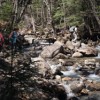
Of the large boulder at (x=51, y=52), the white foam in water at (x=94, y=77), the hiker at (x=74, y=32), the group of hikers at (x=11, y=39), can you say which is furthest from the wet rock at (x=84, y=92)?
the hiker at (x=74, y=32)

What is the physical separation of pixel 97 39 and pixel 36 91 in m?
22.2

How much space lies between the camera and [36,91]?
353 inches

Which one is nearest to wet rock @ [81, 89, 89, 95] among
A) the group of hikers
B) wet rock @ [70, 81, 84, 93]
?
wet rock @ [70, 81, 84, 93]

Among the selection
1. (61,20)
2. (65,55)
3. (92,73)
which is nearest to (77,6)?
(61,20)

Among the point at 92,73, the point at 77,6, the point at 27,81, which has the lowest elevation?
the point at 92,73

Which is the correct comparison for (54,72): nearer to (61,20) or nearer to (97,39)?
(97,39)

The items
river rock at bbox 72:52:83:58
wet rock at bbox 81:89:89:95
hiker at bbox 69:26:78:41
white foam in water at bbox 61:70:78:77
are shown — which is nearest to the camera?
wet rock at bbox 81:89:89:95

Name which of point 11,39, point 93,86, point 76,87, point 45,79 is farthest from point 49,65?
point 45,79

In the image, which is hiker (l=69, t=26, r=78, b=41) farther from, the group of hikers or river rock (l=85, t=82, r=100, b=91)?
river rock (l=85, t=82, r=100, b=91)

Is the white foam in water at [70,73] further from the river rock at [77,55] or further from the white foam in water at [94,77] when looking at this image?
the river rock at [77,55]

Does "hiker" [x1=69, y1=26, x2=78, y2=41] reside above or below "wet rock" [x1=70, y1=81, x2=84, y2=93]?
above

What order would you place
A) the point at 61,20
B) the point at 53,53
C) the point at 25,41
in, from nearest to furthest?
the point at 53,53 < the point at 25,41 < the point at 61,20

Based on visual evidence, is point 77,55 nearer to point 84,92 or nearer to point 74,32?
point 84,92

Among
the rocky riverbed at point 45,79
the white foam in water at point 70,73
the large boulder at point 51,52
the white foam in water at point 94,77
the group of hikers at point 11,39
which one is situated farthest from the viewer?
the large boulder at point 51,52
